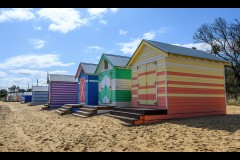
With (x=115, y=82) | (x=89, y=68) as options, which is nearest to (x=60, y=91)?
(x=89, y=68)

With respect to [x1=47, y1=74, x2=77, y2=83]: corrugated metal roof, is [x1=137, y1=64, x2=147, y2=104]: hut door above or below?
below

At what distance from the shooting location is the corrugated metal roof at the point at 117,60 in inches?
628

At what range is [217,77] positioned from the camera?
1316 centimetres

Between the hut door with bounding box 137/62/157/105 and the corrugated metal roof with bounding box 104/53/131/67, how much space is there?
9.01 ft

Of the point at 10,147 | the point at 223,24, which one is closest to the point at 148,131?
the point at 10,147

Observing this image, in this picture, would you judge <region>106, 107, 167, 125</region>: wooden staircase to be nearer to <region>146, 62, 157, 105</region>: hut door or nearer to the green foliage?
<region>146, 62, 157, 105</region>: hut door

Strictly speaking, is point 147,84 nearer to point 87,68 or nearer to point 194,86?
point 194,86

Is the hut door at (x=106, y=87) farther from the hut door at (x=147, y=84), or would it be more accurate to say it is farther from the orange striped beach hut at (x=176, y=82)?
the hut door at (x=147, y=84)

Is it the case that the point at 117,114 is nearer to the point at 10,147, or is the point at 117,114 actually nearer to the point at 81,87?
the point at 10,147

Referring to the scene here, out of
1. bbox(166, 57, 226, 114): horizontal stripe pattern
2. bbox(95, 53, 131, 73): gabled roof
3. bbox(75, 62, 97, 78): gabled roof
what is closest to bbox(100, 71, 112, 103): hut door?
bbox(95, 53, 131, 73): gabled roof

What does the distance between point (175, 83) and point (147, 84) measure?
5.98 feet

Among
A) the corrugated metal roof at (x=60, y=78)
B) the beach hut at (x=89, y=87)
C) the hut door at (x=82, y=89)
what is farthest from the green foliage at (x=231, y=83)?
the hut door at (x=82, y=89)

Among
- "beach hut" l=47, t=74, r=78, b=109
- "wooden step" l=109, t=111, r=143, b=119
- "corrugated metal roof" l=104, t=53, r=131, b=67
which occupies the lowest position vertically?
"wooden step" l=109, t=111, r=143, b=119

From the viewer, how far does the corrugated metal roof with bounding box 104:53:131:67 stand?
1595cm
